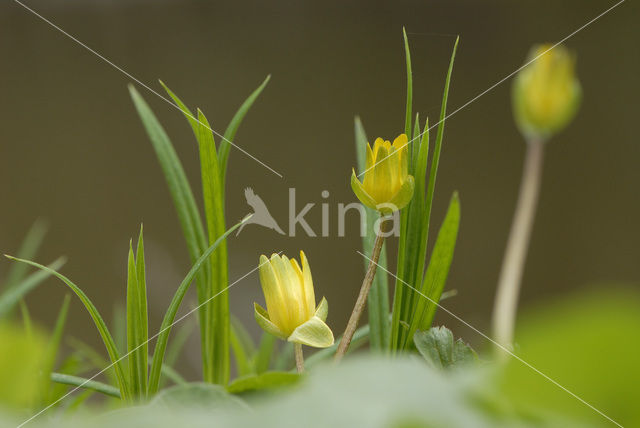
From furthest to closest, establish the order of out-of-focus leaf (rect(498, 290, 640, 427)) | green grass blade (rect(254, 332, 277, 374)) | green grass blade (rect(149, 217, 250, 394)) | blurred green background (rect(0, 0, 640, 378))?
blurred green background (rect(0, 0, 640, 378)), green grass blade (rect(254, 332, 277, 374)), green grass blade (rect(149, 217, 250, 394)), out-of-focus leaf (rect(498, 290, 640, 427))

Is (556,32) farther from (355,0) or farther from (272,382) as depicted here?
(272,382)

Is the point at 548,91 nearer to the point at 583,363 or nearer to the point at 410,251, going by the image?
the point at 410,251

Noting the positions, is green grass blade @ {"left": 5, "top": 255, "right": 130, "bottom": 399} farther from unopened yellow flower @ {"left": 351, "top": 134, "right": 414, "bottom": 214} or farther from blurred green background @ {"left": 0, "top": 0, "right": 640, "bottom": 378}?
blurred green background @ {"left": 0, "top": 0, "right": 640, "bottom": 378}

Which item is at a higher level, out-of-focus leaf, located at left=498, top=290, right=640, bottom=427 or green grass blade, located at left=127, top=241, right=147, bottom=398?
out-of-focus leaf, located at left=498, top=290, right=640, bottom=427

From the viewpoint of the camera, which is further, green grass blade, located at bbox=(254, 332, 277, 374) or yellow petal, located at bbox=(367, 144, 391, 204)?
green grass blade, located at bbox=(254, 332, 277, 374)

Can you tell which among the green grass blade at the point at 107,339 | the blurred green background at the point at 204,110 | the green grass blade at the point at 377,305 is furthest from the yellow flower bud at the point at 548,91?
the blurred green background at the point at 204,110

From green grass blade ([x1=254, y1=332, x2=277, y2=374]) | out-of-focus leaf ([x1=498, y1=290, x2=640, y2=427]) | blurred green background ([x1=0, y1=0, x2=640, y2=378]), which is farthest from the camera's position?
blurred green background ([x1=0, y1=0, x2=640, y2=378])

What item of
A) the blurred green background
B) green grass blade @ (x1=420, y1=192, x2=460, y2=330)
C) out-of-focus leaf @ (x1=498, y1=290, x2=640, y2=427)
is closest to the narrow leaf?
green grass blade @ (x1=420, y1=192, x2=460, y2=330)

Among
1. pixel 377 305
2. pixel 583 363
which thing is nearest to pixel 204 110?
pixel 377 305

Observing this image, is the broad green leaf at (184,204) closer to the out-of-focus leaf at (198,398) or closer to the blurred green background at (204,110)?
the out-of-focus leaf at (198,398)
